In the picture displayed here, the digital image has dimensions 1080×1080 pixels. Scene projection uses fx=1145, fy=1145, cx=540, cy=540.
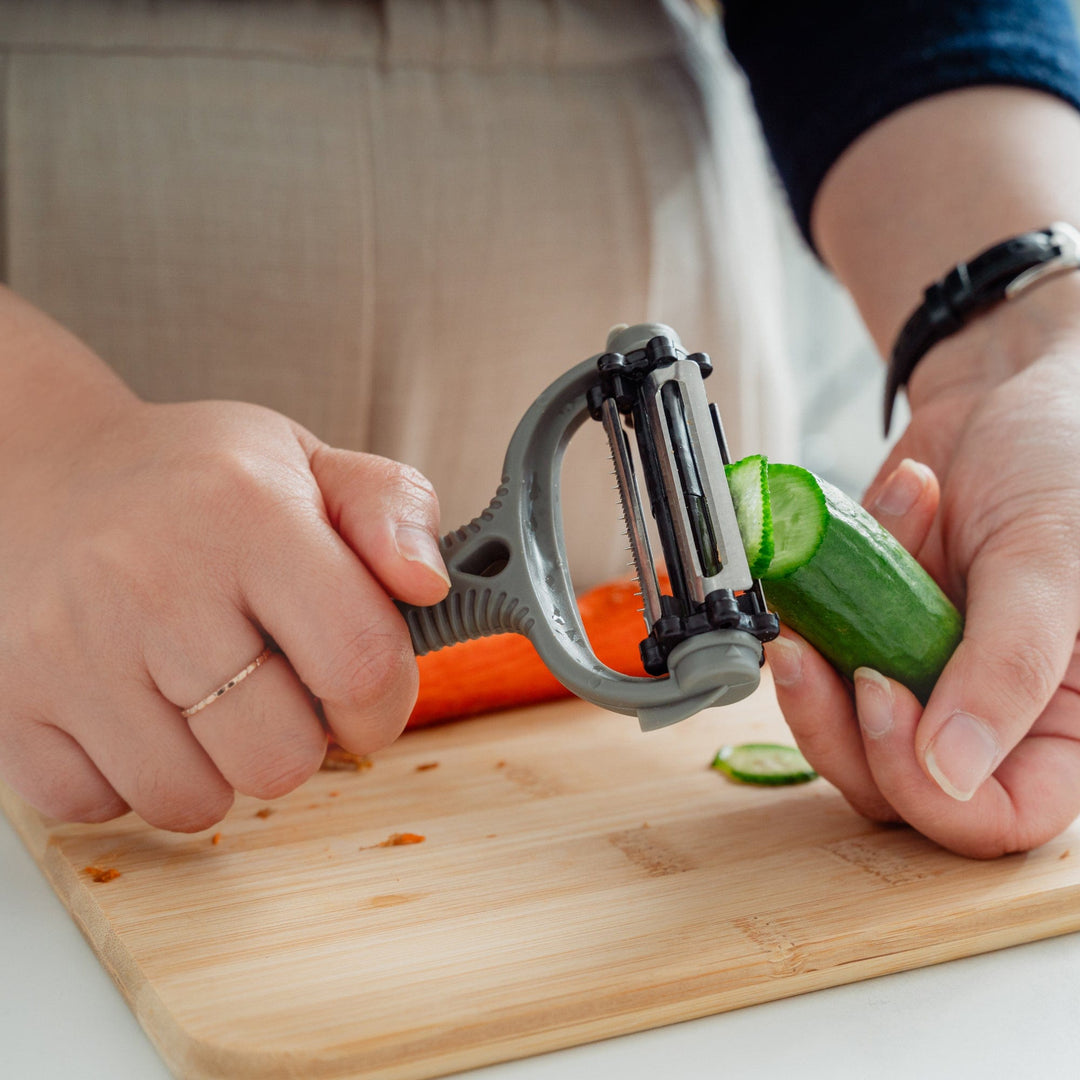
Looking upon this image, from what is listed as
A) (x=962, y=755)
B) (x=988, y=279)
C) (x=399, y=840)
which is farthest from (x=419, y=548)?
(x=988, y=279)

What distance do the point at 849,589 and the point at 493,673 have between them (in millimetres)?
579

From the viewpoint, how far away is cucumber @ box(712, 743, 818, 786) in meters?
1.30

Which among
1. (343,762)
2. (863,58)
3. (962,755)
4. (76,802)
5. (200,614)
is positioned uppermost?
(863,58)

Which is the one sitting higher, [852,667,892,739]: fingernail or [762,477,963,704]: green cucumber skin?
[762,477,963,704]: green cucumber skin

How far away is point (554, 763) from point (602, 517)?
2.86 feet

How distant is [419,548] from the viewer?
103cm

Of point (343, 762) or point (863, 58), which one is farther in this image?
point (863, 58)

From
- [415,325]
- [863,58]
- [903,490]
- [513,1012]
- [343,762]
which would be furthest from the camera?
[415,325]

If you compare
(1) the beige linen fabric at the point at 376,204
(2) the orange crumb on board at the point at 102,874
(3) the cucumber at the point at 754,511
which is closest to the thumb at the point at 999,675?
(3) the cucumber at the point at 754,511

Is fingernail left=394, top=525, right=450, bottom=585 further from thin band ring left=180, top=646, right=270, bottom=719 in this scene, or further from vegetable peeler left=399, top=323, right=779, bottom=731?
thin band ring left=180, top=646, right=270, bottom=719

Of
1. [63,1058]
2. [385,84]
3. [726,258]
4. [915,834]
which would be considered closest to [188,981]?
[63,1058]

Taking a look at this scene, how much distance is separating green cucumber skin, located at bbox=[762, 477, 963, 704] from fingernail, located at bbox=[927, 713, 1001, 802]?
10cm

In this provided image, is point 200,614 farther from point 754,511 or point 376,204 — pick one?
point 376,204

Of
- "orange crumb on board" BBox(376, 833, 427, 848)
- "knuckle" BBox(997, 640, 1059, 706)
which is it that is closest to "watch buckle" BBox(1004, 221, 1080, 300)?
"knuckle" BBox(997, 640, 1059, 706)
